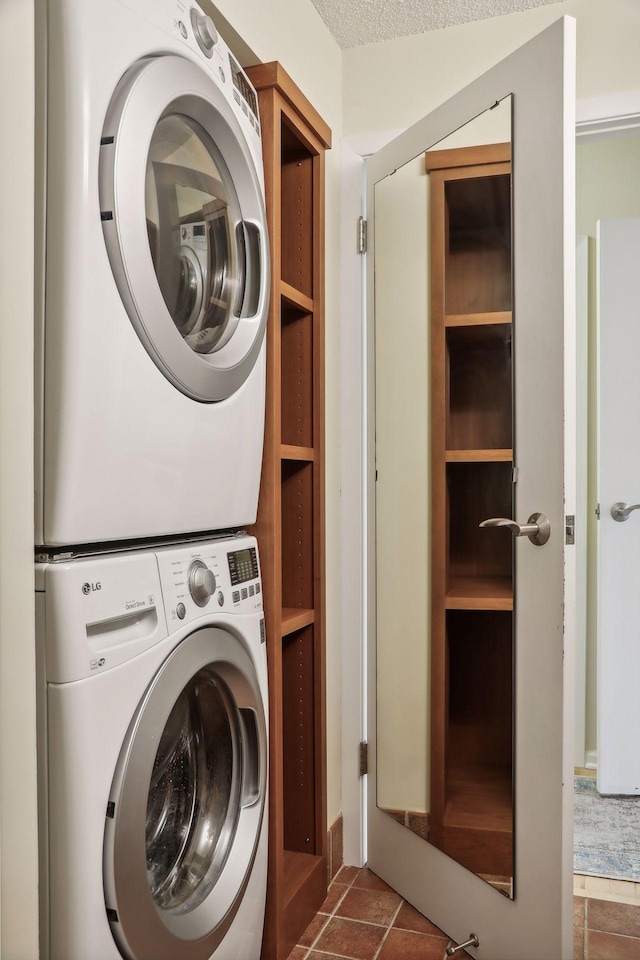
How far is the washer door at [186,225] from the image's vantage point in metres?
1.01

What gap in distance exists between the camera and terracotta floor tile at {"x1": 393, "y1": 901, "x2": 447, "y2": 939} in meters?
1.76

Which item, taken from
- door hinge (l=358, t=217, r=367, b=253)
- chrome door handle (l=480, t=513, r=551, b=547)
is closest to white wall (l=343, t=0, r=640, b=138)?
door hinge (l=358, t=217, r=367, b=253)

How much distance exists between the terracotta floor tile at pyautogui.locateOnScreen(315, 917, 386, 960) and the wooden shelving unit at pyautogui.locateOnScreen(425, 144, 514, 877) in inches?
10.1

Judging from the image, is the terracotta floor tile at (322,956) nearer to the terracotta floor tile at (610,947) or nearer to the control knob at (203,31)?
the terracotta floor tile at (610,947)

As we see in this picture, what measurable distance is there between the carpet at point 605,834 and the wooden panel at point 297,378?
145cm

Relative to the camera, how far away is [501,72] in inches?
61.8

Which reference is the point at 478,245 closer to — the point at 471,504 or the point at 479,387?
the point at 479,387

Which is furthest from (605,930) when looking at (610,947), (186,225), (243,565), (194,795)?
(186,225)

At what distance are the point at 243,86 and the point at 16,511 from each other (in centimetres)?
102

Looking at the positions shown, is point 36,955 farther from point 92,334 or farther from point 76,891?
point 92,334

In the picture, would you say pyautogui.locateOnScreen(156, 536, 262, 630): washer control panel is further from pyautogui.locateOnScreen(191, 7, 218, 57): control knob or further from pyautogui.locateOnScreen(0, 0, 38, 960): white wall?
pyautogui.locateOnScreen(191, 7, 218, 57): control knob

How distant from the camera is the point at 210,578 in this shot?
125cm

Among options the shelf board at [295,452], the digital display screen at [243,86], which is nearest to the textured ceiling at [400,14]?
the digital display screen at [243,86]

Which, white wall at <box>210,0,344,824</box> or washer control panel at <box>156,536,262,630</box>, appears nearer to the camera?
washer control panel at <box>156,536,262,630</box>
